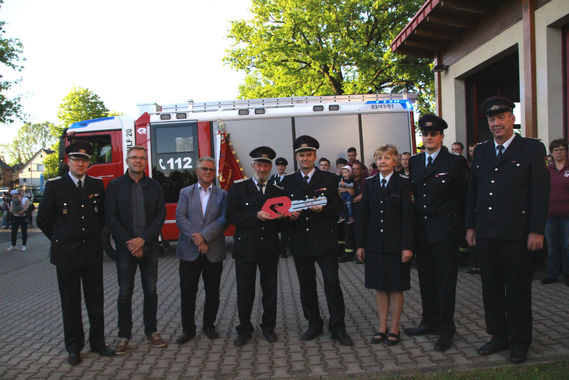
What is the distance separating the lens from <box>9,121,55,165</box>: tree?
3566 inches

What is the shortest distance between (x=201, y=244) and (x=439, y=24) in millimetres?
8302

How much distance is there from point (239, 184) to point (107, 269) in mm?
5905

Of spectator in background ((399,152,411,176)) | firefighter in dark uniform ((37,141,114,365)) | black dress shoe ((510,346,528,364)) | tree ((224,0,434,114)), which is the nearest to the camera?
black dress shoe ((510,346,528,364))

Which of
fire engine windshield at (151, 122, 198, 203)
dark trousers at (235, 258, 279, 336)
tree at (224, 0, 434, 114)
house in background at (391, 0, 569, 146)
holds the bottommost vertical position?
dark trousers at (235, 258, 279, 336)

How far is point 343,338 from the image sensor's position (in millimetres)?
4441

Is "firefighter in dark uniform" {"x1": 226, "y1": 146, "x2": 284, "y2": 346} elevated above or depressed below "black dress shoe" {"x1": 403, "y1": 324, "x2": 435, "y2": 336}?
above

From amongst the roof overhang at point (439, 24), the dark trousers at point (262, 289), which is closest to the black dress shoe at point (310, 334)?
the dark trousers at point (262, 289)

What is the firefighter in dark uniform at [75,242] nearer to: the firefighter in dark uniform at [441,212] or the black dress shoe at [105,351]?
the black dress shoe at [105,351]

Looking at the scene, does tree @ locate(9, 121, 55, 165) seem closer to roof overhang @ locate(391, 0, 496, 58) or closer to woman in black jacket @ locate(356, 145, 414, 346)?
roof overhang @ locate(391, 0, 496, 58)

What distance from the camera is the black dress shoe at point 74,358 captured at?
13.9ft

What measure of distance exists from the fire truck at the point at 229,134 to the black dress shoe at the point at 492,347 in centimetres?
646

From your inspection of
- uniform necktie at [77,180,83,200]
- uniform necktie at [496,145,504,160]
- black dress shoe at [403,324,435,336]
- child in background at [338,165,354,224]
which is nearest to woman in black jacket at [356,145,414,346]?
black dress shoe at [403,324,435,336]

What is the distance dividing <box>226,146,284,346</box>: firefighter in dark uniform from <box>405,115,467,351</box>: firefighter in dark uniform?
4.52ft

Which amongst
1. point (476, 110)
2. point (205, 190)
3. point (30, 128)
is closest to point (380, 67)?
point (476, 110)
